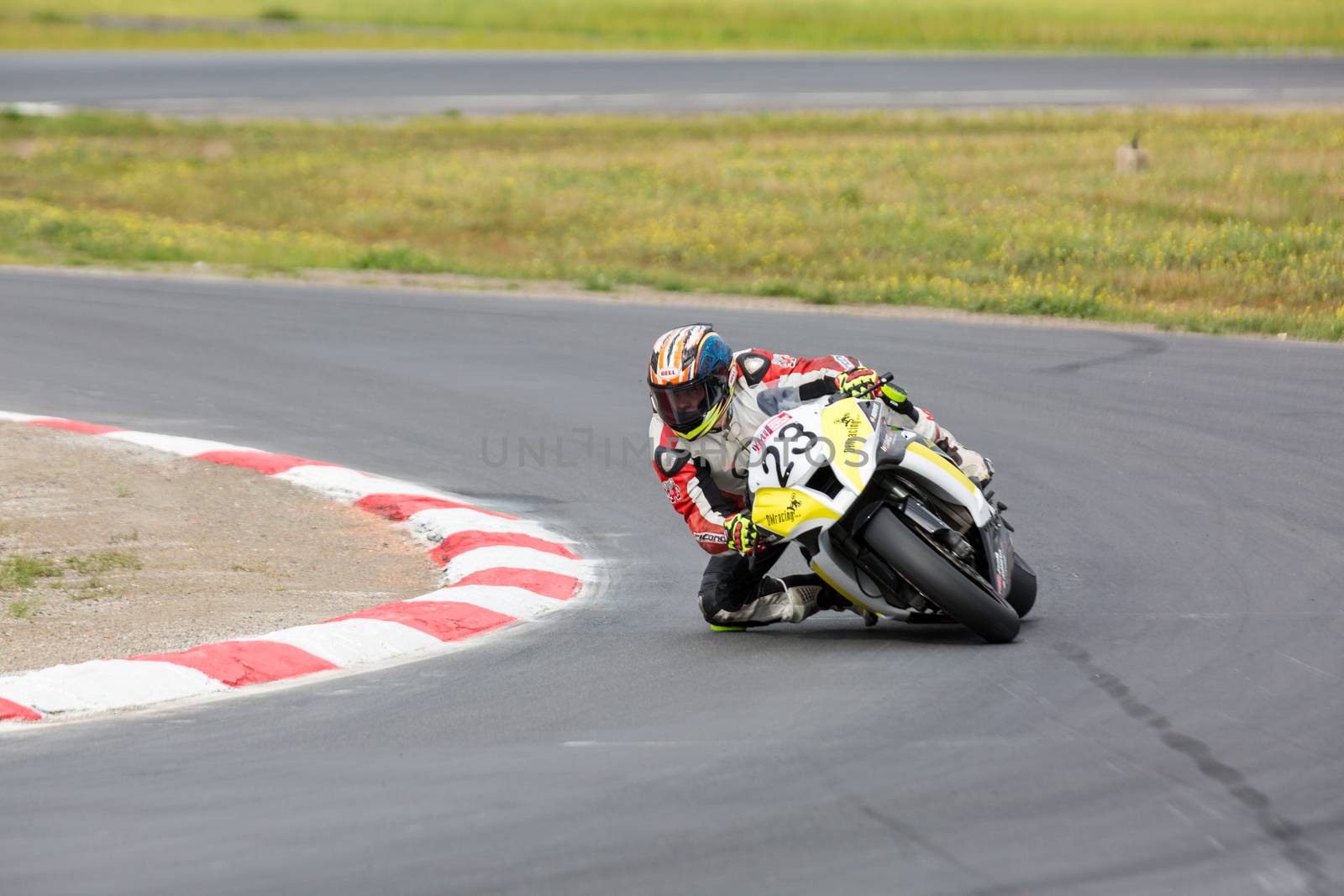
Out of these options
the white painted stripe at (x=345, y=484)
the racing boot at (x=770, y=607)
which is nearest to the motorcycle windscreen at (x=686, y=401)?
the racing boot at (x=770, y=607)

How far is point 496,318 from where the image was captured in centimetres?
1700

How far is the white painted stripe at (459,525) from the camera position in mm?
9445

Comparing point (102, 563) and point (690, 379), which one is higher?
point (690, 379)

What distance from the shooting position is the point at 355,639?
7066mm

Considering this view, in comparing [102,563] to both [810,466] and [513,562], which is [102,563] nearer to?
[513,562]

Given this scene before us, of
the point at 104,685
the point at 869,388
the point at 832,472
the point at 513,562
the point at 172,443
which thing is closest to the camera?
the point at 104,685

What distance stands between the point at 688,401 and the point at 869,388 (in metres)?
0.81

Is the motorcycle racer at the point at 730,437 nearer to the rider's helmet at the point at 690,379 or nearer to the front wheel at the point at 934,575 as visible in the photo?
the rider's helmet at the point at 690,379

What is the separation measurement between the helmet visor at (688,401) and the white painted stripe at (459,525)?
2.56 m

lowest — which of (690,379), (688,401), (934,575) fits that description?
(934,575)

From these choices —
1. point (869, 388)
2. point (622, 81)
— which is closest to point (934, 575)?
point (869, 388)

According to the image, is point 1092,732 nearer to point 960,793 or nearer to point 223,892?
point 960,793

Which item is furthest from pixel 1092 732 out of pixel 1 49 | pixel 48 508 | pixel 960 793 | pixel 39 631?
pixel 1 49

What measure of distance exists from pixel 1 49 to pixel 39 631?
50440 mm
